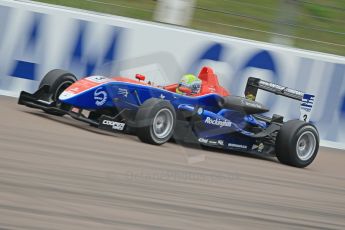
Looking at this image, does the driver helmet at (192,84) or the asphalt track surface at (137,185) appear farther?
the driver helmet at (192,84)

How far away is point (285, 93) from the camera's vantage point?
10625mm

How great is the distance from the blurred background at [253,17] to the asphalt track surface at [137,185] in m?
2.77

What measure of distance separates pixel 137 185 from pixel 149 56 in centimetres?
516

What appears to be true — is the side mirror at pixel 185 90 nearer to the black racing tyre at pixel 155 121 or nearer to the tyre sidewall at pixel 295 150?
the black racing tyre at pixel 155 121

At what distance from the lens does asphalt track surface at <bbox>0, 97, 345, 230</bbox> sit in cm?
563

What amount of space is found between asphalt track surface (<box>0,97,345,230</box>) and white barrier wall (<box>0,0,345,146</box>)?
1378 millimetres

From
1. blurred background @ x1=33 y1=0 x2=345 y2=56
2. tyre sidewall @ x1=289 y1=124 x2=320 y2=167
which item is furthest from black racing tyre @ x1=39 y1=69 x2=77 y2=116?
tyre sidewall @ x1=289 y1=124 x2=320 y2=167

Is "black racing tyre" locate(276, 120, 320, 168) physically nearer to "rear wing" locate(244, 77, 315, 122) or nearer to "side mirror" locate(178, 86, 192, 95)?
"rear wing" locate(244, 77, 315, 122)

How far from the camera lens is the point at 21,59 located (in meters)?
11.3

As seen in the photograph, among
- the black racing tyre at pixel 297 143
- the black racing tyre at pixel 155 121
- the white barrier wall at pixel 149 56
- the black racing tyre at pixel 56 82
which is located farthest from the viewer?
the white barrier wall at pixel 149 56

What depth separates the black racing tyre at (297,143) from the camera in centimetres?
996

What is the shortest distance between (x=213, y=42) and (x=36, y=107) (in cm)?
313

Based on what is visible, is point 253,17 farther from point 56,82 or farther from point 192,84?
point 56,82

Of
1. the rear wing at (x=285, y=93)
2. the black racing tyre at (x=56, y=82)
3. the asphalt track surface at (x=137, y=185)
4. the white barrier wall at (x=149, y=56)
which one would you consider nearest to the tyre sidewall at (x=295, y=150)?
the asphalt track surface at (x=137, y=185)
